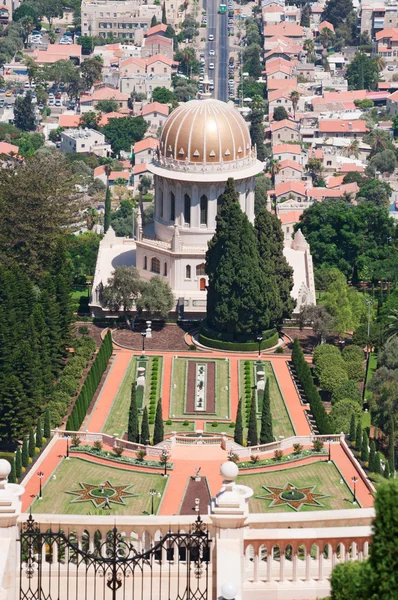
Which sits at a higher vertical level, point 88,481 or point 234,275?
point 234,275

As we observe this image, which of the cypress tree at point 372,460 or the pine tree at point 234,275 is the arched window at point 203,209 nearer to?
the pine tree at point 234,275

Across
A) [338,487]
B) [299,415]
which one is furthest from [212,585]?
[299,415]

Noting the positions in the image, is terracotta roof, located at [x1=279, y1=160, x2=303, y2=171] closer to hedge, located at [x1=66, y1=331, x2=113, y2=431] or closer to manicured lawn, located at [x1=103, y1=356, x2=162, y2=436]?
hedge, located at [x1=66, y1=331, x2=113, y2=431]

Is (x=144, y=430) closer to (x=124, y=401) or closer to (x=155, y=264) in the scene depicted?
(x=124, y=401)

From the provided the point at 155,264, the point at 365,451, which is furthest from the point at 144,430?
the point at 155,264

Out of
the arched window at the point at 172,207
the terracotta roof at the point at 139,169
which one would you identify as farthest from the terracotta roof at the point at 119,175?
the arched window at the point at 172,207
